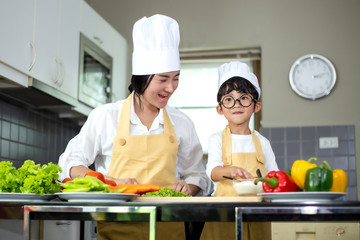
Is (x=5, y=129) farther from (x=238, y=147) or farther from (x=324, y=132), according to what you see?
(x=324, y=132)

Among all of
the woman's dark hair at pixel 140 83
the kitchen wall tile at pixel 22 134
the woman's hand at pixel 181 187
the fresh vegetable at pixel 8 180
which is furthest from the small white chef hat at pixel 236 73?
the kitchen wall tile at pixel 22 134

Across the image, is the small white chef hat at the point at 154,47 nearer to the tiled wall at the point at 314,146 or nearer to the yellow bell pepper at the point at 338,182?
the yellow bell pepper at the point at 338,182

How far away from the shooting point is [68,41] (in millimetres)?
3230

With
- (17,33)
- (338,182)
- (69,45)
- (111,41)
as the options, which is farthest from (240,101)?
(111,41)

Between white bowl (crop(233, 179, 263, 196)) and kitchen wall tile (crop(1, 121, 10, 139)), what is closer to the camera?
white bowl (crop(233, 179, 263, 196))

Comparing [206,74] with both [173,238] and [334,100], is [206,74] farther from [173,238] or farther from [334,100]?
[173,238]

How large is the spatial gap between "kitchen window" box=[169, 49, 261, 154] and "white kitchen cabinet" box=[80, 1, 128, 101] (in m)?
0.49

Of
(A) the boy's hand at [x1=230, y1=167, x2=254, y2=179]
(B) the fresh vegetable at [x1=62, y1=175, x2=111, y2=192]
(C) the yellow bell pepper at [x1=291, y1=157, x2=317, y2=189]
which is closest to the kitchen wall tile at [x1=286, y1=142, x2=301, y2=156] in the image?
(A) the boy's hand at [x1=230, y1=167, x2=254, y2=179]

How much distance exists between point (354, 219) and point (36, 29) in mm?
2208

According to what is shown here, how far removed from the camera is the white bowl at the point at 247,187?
145cm

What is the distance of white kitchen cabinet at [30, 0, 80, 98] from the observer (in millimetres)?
2863

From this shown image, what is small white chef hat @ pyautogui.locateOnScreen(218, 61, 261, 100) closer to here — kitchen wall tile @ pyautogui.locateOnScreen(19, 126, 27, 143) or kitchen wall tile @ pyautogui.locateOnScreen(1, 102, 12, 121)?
kitchen wall tile @ pyautogui.locateOnScreen(1, 102, 12, 121)

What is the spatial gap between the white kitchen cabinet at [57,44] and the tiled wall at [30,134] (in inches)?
14.0

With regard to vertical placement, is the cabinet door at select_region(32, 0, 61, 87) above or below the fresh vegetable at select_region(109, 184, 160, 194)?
above
